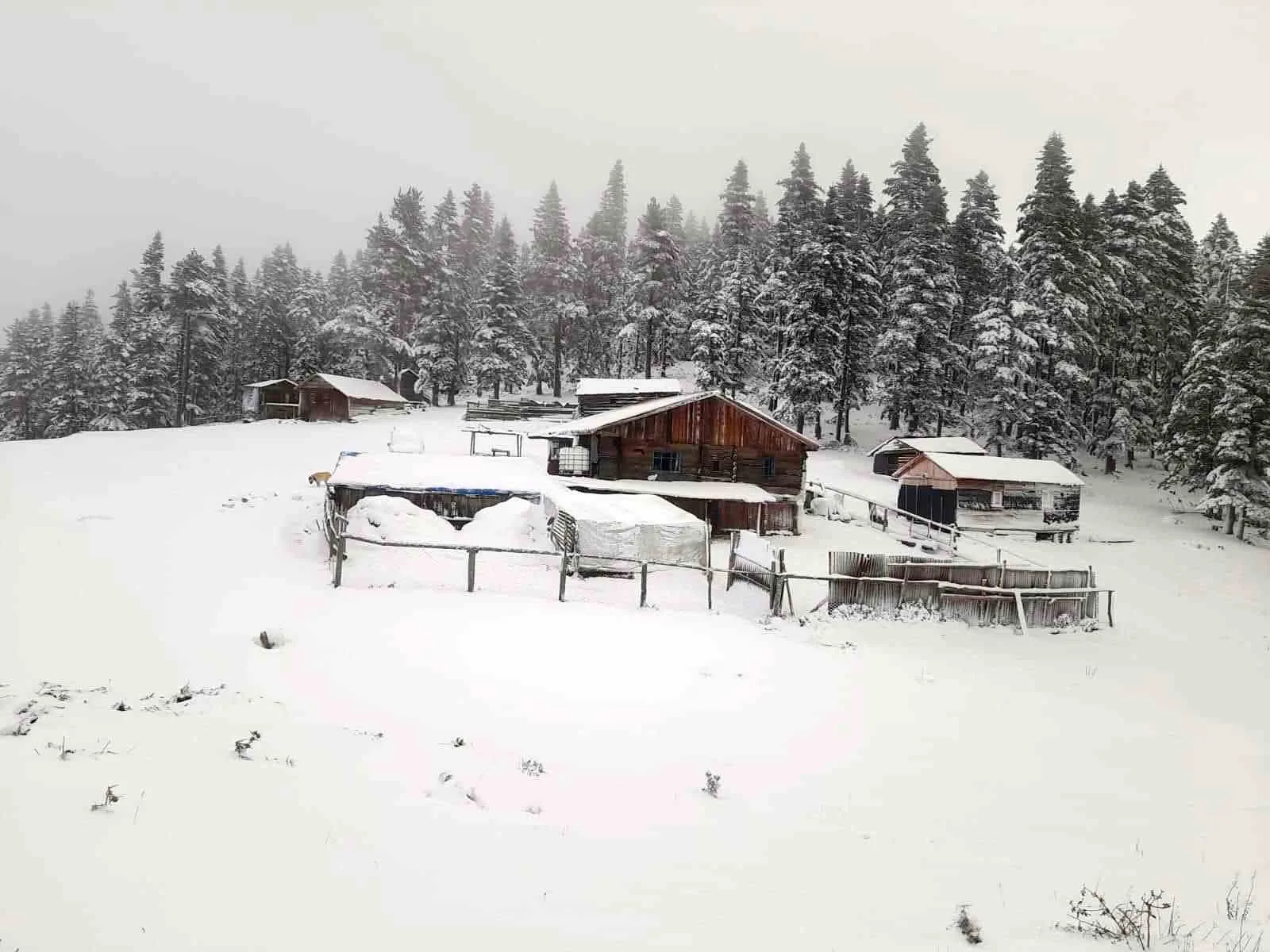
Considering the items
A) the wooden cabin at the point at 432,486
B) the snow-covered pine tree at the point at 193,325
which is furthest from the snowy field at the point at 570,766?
the snow-covered pine tree at the point at 193,325

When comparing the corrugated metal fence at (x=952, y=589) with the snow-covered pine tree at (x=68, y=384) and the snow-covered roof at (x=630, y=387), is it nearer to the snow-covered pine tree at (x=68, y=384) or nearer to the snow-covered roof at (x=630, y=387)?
the snow-covered roof at (x=630, y=387)

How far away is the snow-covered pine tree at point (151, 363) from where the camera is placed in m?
54.6

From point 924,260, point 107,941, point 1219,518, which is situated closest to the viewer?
point 107,941

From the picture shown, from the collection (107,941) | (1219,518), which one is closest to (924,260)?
(1219,518)

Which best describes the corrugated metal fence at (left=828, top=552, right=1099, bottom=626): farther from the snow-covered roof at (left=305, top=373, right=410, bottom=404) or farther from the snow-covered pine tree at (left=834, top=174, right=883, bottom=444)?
the snow-covered roof at (left=305, top=373, right=410, bottom=404)

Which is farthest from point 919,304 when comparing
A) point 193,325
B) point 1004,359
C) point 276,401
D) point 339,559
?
point 193,325

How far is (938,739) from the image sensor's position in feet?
30.9

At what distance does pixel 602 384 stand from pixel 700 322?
10.4 meters

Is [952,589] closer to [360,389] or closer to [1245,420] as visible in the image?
[1245,420]

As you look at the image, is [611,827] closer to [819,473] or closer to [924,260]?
[819,473]

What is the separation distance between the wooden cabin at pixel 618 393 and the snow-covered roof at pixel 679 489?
11.3 metres

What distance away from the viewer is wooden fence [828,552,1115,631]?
16.0 metres

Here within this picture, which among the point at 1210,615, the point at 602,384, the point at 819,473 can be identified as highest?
the point at 602,384

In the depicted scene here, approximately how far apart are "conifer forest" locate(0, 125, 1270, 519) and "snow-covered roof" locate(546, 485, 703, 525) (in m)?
25.5
